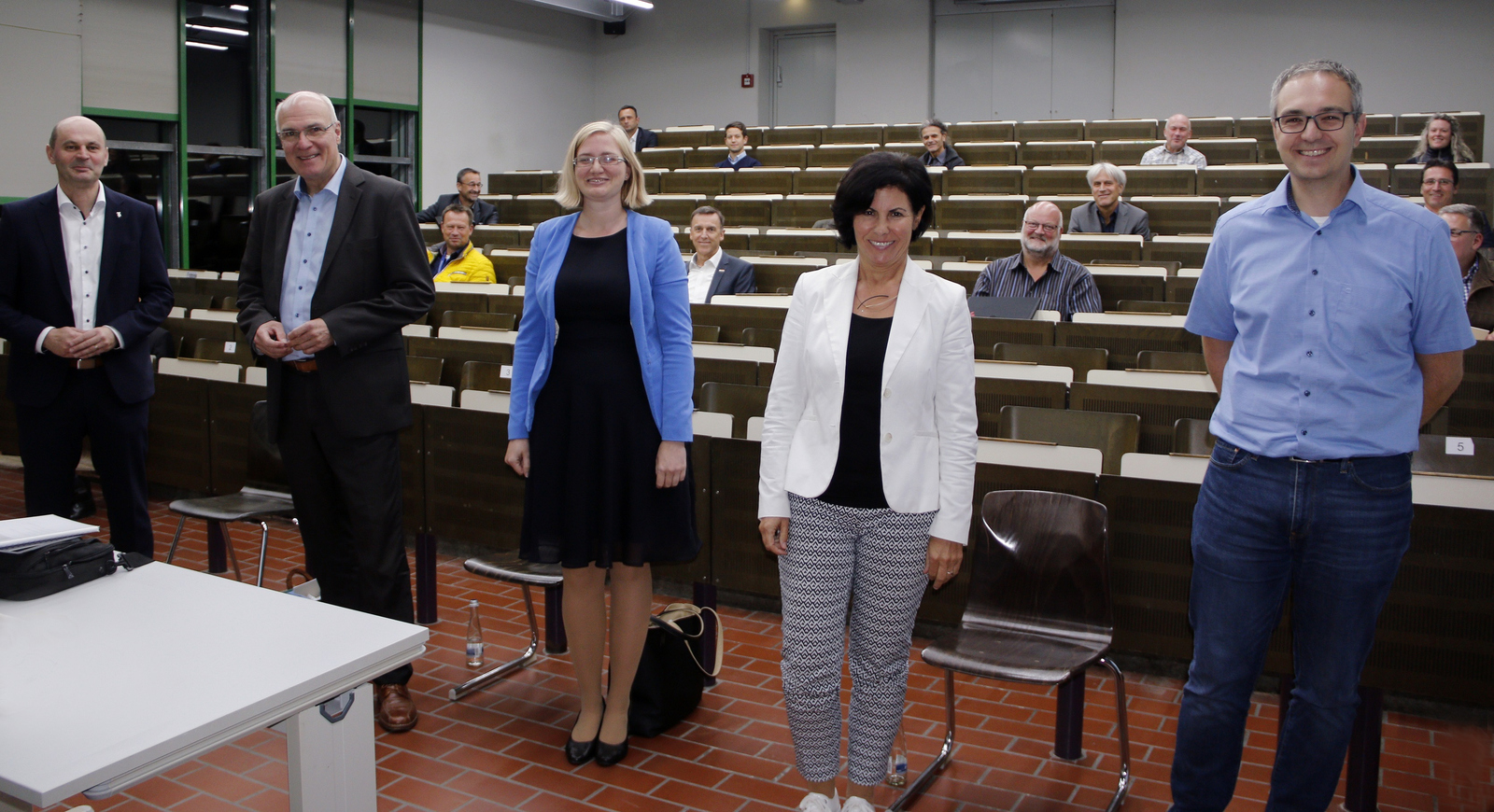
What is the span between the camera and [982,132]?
1080 cm

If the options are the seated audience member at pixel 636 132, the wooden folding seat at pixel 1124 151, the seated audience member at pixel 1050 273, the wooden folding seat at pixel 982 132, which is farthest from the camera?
the seated audience member at pixel 636 132

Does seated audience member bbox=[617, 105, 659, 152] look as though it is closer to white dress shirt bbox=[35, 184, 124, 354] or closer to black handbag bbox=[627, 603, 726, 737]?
white dress shirt bbox=[35, 184, 124, 354]

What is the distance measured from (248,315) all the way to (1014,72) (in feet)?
40.0

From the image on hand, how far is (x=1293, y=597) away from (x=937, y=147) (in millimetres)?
7957

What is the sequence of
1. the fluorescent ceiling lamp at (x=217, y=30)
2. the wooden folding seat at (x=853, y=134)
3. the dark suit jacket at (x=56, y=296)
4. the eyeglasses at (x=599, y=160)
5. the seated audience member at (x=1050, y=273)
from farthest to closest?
the wooden folding seat at (x=853, y=134) → the fluorescent ceiling lamp at (x=217, y=30) → the seated audience member at (x=1050, y=273) → the dark suit jacket at (x=56, y=296) → the eyeglasses at (x=599, y=160)

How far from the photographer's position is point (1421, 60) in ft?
37.4

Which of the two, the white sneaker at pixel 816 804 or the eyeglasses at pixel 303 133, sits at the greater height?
the eyeglasses at pixel 303 133

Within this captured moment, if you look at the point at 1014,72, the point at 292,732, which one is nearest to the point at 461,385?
the point at 292,732

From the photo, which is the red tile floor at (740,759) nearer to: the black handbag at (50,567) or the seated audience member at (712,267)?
the black handbag at (50,567)

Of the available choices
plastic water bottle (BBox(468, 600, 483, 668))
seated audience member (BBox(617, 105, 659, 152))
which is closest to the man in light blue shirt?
plastic water bottle (BBox(468, 600, 483, 668))

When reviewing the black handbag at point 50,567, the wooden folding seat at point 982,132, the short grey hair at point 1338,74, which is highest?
the wooden folding seat at point 982,132

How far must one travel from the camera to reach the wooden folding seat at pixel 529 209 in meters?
10.5

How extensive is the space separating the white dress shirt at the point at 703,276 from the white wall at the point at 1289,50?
8.32 meters

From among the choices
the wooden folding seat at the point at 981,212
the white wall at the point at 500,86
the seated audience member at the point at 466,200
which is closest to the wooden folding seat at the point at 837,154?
the wooden folding seat at the point at 981,212
